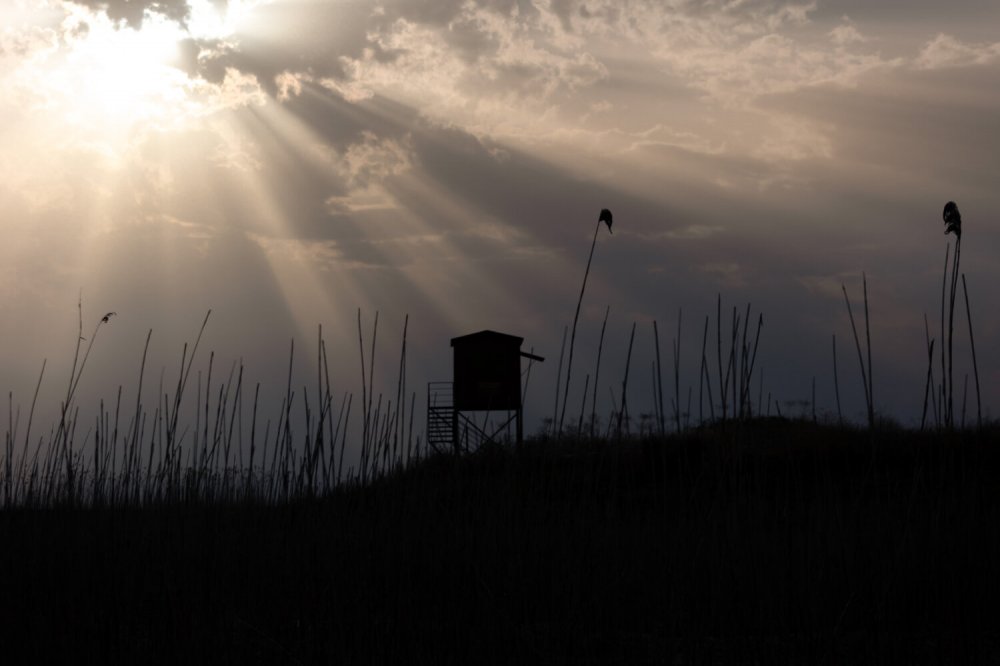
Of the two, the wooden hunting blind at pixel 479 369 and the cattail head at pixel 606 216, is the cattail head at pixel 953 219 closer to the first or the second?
the cattail head at pixel 606 216

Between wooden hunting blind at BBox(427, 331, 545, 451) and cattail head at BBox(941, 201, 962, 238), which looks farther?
wooden hunting blind at BBox(427, 331, 545, 451)

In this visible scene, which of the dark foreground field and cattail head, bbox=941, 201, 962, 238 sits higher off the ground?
cattail head, bbox=941, 201, 962, 238

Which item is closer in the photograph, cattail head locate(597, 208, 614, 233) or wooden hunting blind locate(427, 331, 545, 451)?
cattail head locate(597, 208, 614, 233)

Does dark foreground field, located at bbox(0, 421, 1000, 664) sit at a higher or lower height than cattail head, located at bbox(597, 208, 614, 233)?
lower

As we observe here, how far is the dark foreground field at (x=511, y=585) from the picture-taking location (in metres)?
3.19

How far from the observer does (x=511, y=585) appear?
386 centimetres

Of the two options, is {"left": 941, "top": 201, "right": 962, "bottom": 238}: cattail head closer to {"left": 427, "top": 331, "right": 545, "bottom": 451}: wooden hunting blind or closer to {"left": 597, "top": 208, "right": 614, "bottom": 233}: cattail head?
{"left": 597, "top": 208, "right": 614, "bottom": 233}: cattail head

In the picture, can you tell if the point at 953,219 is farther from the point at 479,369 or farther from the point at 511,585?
the point at 479,369

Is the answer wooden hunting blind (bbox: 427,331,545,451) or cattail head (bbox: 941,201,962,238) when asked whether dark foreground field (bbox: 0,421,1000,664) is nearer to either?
cattail head (bbox: 941,201,962,238)

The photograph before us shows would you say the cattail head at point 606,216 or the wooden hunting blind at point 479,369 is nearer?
A: the cattail head at point 606,216

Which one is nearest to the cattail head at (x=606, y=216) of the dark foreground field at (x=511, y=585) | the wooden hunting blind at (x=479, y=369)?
the dark foreground field at (x=511, y=585)

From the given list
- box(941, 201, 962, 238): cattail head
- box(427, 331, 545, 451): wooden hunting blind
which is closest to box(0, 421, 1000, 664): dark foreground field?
box(941, 201, 962, 238): cattail head

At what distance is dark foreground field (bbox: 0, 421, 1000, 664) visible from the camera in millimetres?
3186

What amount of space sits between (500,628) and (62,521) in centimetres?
336
